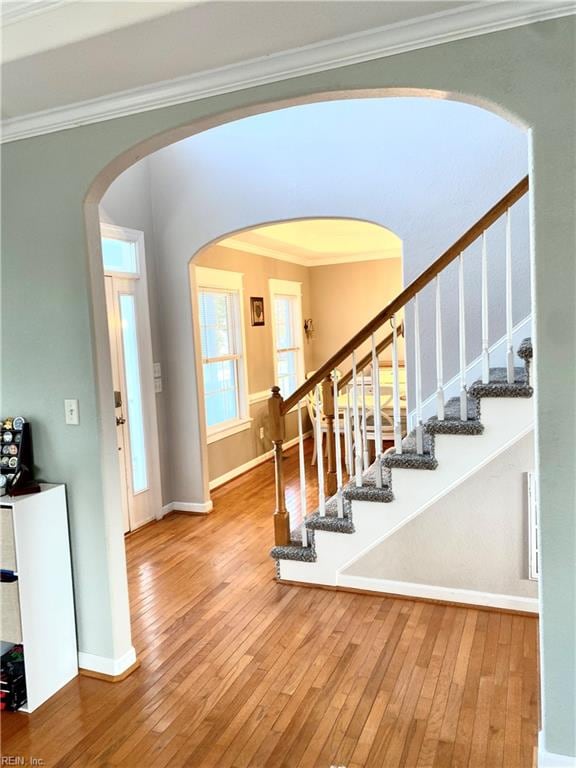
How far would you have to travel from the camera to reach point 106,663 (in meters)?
2.54

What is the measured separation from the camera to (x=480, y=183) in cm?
365

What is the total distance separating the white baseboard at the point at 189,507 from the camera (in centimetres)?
481

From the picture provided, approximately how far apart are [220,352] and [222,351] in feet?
0.14

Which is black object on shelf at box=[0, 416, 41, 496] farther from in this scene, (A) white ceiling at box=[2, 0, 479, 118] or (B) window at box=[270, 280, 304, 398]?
(B) window at box=[270, 280, 304, 398]

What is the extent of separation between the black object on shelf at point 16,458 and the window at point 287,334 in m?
4.63

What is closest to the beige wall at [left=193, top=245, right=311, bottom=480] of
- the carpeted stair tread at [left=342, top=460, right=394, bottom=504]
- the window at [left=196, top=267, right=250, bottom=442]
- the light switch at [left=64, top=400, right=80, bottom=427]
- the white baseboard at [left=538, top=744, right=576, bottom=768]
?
the window at [left=196, top=267, right=250, bottom=442]

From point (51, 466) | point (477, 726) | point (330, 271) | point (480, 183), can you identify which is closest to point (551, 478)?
point (477, 726)

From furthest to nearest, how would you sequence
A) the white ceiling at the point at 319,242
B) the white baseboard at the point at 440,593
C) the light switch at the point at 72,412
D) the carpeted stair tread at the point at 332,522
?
the white ceiling at the point at 319,242
the carpeted stair tread at the point at 332,522
the white baseboard at the point at 440,593
the light switch at the point at 72,412

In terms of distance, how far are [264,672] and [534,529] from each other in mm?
1502

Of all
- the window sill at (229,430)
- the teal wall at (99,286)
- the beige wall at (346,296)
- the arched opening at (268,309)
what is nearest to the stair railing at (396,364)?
the teal wall at (99,286)

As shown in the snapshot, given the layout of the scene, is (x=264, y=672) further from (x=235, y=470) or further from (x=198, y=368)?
(x=235, y=470)

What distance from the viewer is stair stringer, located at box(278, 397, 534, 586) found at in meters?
2.87

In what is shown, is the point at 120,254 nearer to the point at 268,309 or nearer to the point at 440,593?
the point at 268,309

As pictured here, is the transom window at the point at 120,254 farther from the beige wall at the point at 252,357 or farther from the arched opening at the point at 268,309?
the beige wall at the point at 252,357
